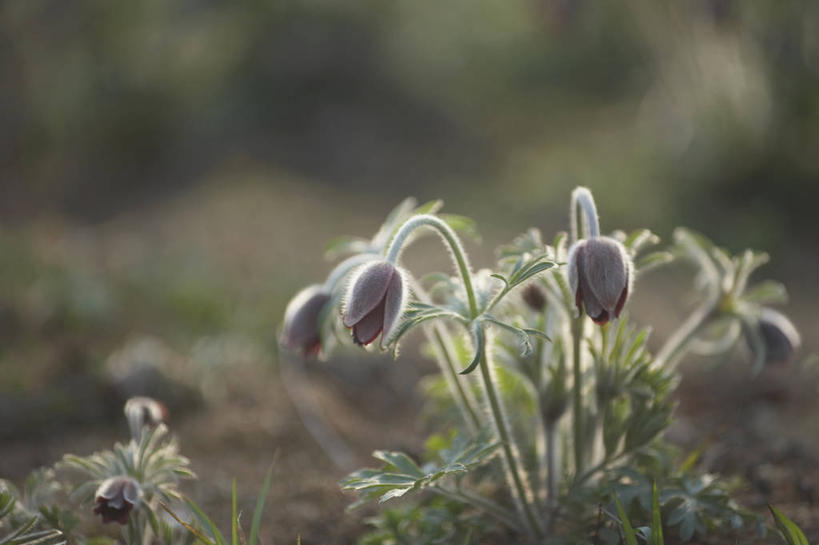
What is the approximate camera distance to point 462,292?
154 centimetres

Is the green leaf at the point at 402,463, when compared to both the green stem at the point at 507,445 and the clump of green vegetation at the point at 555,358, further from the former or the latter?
the green stem at the point at 507,445

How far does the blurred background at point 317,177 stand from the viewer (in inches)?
103

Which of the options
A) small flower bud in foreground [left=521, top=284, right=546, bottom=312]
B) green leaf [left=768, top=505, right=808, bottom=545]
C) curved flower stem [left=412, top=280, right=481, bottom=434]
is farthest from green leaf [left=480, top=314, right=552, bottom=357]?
green leaf [left=768, top=505, right=808, bottom=545]

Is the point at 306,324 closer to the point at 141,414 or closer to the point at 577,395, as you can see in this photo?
the point at 141,414

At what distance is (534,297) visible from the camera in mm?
1739

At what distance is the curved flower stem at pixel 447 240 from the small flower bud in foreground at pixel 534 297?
0.30 meters

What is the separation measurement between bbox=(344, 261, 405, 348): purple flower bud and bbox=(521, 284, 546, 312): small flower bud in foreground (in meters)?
0.40

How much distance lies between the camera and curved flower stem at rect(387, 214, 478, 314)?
4.78ft

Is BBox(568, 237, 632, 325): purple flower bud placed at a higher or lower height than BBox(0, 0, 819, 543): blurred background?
lower

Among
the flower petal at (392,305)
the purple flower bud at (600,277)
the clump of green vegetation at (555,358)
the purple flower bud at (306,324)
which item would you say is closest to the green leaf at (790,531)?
the clump of green vegetation at (555,358)

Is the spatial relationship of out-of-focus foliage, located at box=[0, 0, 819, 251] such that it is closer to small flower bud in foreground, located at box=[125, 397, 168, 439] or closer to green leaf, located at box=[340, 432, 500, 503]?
green leaf, located at box=[340, 432, 500, 503]

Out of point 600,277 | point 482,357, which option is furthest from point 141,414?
point 600,277

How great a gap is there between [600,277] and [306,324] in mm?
627

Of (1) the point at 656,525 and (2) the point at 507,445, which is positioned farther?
(2) the point at 507,445
